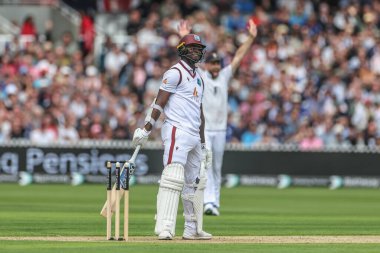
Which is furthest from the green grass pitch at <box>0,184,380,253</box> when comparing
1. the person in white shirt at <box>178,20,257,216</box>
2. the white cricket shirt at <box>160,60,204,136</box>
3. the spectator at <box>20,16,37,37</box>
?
the spectator at <box>20,16,37,37</box>

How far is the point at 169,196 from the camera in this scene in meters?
13.1

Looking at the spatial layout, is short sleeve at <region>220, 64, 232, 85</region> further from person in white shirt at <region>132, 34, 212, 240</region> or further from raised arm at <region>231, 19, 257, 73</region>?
person in white shirt at <region>132, 34, 212, 240</region>

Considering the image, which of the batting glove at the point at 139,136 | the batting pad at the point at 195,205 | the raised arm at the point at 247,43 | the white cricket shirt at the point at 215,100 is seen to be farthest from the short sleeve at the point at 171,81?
the white cricket shirt at the point at 215,100

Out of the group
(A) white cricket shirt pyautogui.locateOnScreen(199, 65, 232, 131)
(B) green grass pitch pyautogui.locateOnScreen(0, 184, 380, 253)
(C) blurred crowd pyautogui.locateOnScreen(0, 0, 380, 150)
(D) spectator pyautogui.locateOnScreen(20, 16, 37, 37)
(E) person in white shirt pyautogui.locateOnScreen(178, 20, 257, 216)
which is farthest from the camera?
(D) spectator pyautogui.locateOnScreen(20, 16, 37, 37)

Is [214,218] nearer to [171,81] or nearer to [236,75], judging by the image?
[171,81]

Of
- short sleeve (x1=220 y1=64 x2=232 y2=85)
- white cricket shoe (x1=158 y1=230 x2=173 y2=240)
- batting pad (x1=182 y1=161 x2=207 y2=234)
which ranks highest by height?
short sleeve (x1=220 y1=64 x2=232 y2=85)

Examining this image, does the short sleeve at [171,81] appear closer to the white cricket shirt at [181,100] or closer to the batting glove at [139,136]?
the white cricket shirt at [181,100]

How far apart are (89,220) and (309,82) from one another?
15635mm

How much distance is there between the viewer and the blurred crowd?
96.2ft

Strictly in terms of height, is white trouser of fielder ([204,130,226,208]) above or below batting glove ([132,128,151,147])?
below

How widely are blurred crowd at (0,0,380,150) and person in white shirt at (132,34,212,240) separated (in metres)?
Result: 15.3

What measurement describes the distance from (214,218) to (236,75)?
47.8 ft

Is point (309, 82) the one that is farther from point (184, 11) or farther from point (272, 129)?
point (184, 11)

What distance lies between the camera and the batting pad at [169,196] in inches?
516
